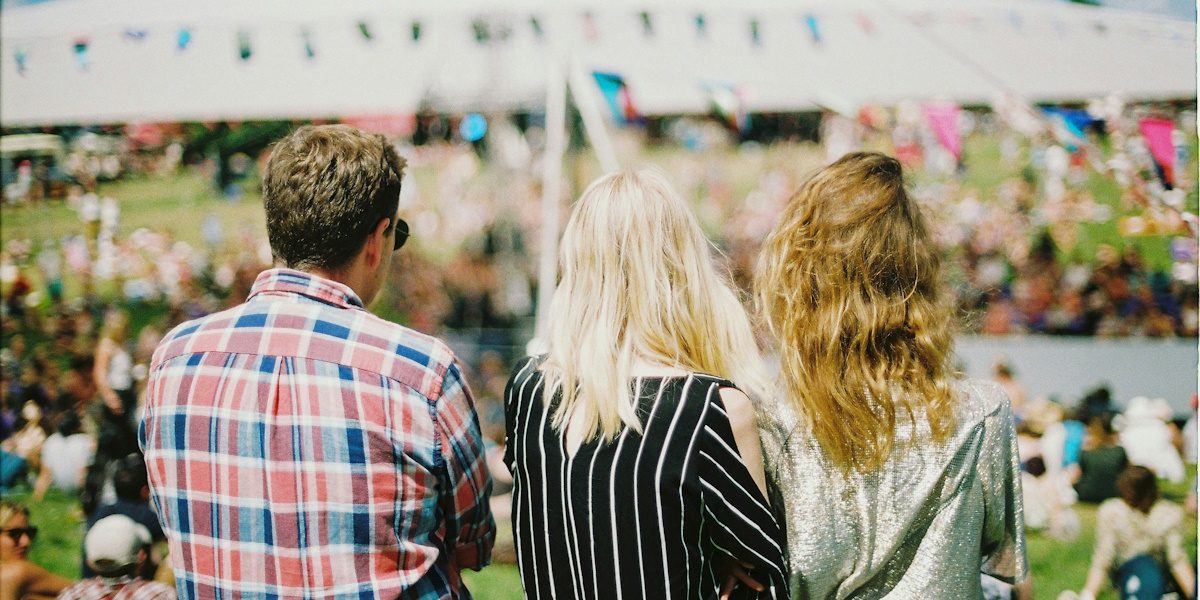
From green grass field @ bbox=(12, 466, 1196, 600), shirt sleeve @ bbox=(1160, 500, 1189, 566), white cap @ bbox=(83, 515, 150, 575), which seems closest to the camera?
white cap @ bbox=(83, 515, 150, 575)

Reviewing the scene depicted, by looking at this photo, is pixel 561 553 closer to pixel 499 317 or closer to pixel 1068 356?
pixel 1068 356

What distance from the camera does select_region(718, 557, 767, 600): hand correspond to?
1326mm

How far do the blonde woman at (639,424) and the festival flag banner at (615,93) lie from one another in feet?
9.65

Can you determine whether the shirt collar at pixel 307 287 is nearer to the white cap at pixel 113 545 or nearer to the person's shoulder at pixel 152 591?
the person's shoulder at pixel 152 591

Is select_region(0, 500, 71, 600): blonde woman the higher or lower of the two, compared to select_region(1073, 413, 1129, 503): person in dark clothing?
higher

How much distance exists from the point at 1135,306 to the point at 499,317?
5.39 meters

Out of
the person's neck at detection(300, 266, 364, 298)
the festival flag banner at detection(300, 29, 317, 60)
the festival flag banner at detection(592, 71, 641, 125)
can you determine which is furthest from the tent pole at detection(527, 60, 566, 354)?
the person's neck at detection(300, 266, 364, 298)

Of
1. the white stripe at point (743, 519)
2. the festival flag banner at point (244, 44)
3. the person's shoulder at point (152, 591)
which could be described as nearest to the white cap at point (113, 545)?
the person's shoulder at point (152, 591)

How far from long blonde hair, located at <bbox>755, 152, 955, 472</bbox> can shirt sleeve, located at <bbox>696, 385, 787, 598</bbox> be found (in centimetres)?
17

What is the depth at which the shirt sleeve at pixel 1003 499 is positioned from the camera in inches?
51.0

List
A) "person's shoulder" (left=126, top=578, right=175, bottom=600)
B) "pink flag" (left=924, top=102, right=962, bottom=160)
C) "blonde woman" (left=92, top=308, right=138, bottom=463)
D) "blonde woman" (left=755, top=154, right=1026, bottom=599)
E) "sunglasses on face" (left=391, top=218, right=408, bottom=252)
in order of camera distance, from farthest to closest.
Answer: "pink flag" (left=924, top=102, right=962, bottom=160) < "blonde woman" (left=92, top=308, right=138, bottom=463) < "person's shoulder" (left=126, top=578, right=175, bottom=600) < "sunglasses on face" (left=391, top=218, right=408, bottom=252) < "blonde woman" (left=755, top=154, right=1026, bottom=599)

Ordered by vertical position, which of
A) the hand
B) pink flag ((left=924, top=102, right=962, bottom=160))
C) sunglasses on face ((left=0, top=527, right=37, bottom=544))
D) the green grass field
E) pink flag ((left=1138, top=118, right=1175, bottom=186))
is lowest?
the green grass field

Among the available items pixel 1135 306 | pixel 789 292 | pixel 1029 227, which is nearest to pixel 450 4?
pixel 789 292

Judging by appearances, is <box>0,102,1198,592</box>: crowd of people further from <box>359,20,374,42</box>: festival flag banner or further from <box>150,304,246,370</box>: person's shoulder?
<box>150,304,246,370</box>: person's shoulder
